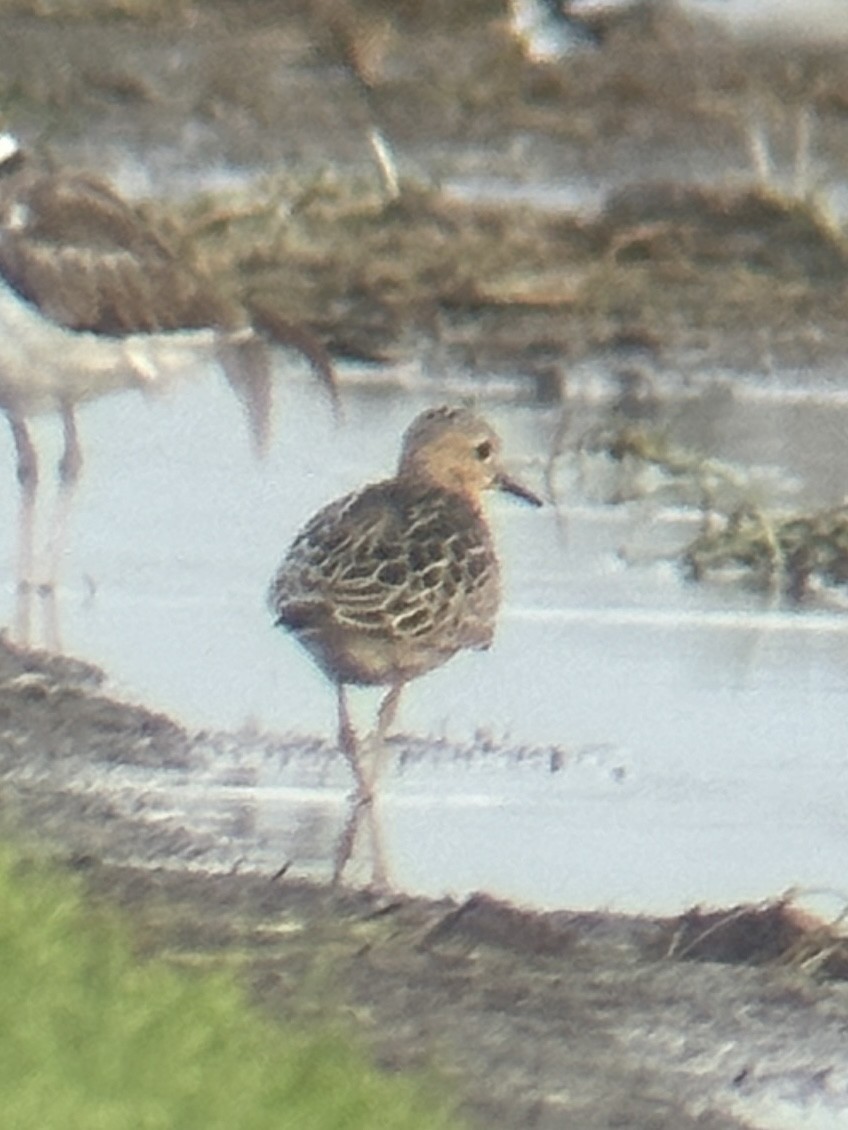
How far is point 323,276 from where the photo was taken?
4.98 m

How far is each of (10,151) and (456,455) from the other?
1.10 m

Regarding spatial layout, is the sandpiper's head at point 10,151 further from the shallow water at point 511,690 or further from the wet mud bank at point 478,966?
the wet mud bank at point 478,966

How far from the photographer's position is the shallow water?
13.8 ft

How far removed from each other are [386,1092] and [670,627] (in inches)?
42.2

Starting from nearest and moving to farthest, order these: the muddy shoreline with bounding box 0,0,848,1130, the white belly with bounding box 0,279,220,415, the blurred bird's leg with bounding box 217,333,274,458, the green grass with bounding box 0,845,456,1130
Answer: the green grass with bounding box 0,845,456,1130 → the blurred bird's leg with bounding box 217,333,274,458 → the white belly with bounding box 0,279,220,415 → the muddy shoreline with bounding box 0,0,848,1130

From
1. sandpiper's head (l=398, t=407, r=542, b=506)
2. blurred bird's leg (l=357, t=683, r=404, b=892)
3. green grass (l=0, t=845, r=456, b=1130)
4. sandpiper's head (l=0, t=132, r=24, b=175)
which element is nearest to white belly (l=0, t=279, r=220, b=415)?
sandpiper's head (l=0, t=132, r=24, b=175)

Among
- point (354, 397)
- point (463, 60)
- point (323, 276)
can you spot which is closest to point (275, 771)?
point (354, 397)

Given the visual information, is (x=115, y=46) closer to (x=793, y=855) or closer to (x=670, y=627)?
(x=670, y=627)

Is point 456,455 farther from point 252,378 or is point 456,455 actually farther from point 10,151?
point 10,151

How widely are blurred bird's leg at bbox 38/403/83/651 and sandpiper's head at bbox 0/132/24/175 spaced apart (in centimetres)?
56

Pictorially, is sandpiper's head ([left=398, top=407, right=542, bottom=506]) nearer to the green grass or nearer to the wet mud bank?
the wet mud bank

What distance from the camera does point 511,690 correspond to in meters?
4.32

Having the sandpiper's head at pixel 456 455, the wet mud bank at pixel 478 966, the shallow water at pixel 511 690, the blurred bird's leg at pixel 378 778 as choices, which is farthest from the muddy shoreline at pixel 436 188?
the sandpiper's head at pixel 456 455

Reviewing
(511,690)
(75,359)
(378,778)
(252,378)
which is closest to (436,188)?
(252,378)
